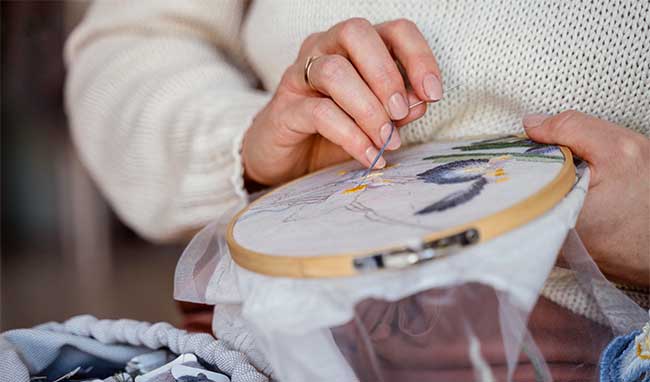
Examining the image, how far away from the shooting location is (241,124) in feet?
2.32

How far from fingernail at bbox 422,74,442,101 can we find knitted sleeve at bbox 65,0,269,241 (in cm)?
28

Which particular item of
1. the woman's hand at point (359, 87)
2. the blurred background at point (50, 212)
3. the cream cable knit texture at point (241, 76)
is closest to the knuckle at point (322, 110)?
the woman's hand at point (359, 87)

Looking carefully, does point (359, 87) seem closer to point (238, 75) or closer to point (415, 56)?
point (415, 56)

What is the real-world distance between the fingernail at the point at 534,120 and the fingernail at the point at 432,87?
0.06 meters

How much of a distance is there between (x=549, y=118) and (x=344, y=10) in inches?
9.9

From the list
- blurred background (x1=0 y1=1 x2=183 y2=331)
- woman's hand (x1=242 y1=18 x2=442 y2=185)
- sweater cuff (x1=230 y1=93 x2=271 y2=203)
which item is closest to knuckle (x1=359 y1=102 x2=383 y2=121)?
woman's hand (x1=242 y1=18 x2=442 y2=185)

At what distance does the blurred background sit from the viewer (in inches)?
73.4

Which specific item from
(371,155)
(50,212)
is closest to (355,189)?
(371,155)

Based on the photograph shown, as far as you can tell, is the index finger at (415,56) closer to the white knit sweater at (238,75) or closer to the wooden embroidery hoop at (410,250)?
the white knit sweater at (238,75)

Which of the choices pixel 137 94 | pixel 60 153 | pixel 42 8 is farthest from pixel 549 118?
pixel 60 153

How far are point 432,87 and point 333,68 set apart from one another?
0.25 feet

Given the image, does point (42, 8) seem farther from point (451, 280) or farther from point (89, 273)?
point (451, 280)

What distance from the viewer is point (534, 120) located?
0.49m

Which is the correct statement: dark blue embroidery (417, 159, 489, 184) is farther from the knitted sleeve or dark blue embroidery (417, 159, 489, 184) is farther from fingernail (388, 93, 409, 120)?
the knitted sleeve
